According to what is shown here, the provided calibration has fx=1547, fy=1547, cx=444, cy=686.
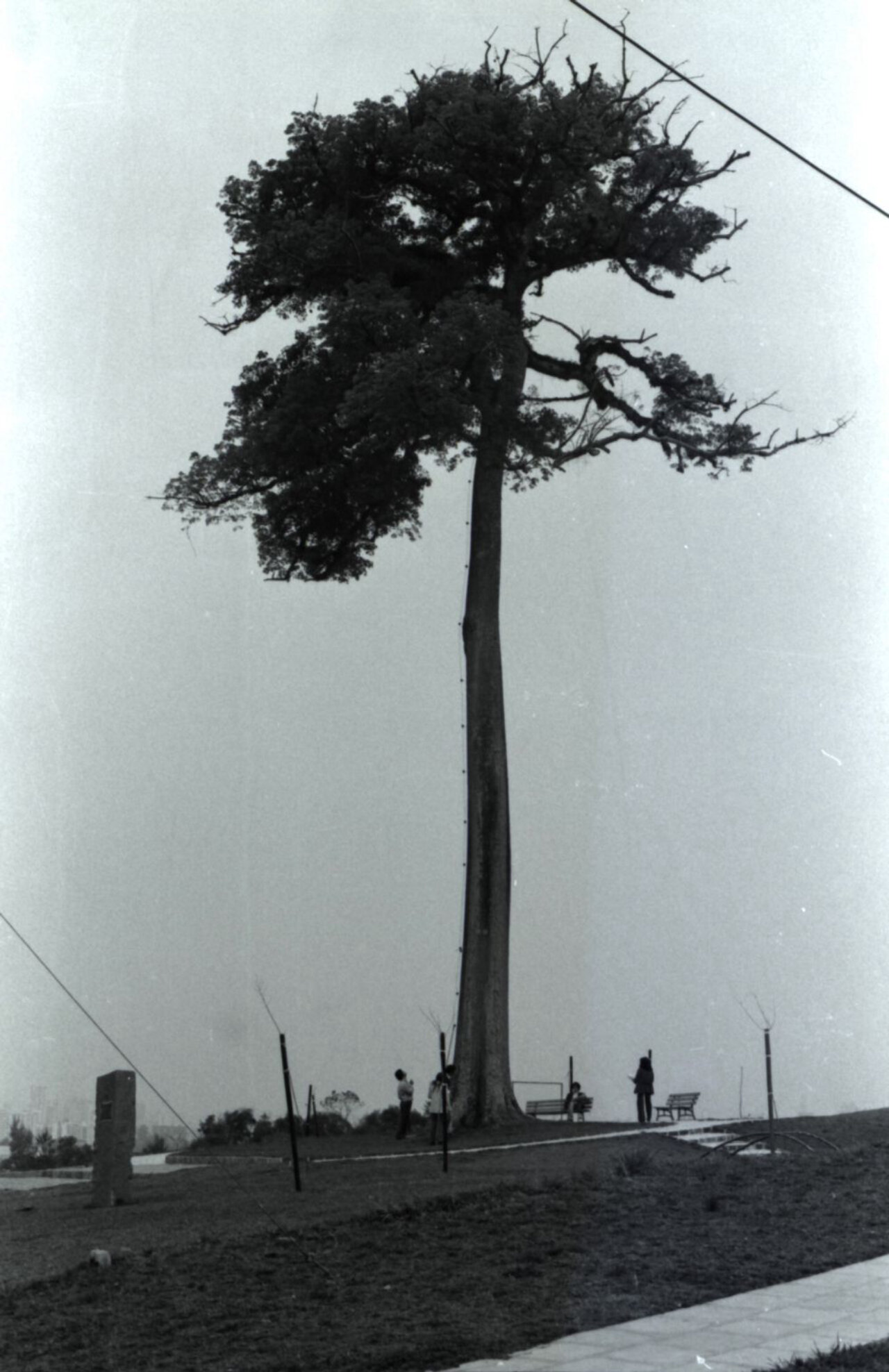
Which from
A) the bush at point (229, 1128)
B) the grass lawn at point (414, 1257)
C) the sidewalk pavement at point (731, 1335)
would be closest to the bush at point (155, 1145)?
the bush at point (229, 1128)

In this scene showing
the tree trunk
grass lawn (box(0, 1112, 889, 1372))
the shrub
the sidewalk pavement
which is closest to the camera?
the sidewalk pavement

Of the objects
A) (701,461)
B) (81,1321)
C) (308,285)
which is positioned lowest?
(81,1321)

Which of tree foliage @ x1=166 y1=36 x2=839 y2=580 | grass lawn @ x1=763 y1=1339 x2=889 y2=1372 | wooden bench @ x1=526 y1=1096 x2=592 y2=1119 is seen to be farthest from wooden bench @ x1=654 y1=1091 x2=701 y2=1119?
grass lawn @ x1=763 y1=1339 x2=889 y2=1372

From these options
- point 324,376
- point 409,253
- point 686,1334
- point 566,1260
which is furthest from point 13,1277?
point 409,253

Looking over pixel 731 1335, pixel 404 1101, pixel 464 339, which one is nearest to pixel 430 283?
pixel 464 339

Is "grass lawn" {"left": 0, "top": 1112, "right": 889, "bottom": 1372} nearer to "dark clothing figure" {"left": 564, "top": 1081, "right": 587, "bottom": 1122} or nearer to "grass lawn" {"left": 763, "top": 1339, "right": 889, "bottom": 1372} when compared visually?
"grass lawn" {"left": 763, "top": 1339, "right": 889, "bottom": 1372}

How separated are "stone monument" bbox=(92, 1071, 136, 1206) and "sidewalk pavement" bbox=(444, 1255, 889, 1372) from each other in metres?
7.98

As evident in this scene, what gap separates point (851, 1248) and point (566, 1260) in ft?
7.22

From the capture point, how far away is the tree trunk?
22.0 metres

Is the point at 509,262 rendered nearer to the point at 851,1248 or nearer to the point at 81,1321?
the point at 851,1248

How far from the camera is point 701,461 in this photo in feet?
81.1

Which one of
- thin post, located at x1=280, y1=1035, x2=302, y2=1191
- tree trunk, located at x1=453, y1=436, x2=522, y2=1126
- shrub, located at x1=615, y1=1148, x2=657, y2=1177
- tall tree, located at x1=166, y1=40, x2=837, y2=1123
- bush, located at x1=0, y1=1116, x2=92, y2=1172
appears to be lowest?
bush, located at x1=0, y1=1116, x2=92, y2=1172

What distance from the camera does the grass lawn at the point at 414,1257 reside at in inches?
326

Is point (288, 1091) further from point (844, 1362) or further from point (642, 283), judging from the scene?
point (642, 283)
